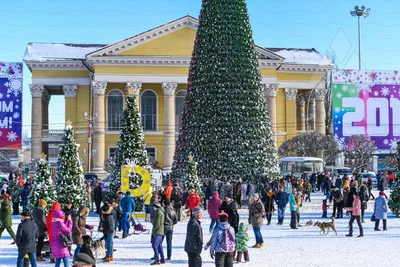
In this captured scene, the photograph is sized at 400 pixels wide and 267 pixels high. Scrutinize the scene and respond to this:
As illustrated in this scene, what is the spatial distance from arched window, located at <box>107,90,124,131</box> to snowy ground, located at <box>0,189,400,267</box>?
122ft

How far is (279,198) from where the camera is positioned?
20.7 metres

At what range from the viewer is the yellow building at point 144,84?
2092 inches

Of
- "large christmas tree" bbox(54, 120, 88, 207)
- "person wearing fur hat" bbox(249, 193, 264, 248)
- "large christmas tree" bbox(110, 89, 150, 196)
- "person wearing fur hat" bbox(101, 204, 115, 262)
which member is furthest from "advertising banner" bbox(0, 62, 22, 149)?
"person wearing fur hat" bbox(101, 204, 115, 262)

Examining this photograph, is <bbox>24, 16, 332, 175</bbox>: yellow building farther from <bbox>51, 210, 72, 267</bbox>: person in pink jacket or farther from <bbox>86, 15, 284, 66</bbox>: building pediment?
<bbox>51, 210, 72, 267</bbox>: person in pink jacket

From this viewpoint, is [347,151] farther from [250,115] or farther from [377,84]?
[250,115]

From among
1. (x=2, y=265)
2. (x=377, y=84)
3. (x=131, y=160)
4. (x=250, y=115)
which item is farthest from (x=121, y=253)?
(x=377, y=84)

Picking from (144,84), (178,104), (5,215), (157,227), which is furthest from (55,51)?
(157,227)

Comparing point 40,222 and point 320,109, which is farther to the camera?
point 320,109

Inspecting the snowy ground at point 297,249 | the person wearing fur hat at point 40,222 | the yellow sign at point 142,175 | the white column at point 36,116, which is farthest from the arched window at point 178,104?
the person wearing fur hat at point 40,222

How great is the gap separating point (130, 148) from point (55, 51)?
36.1 meters

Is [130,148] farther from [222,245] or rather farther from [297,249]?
[222,245]

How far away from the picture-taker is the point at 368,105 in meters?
56.2

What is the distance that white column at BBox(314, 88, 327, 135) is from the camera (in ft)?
192

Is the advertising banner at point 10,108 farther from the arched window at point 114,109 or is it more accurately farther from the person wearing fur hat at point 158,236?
the person wearing fur hat at point 158,236
